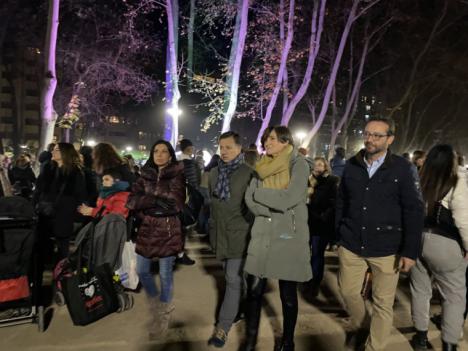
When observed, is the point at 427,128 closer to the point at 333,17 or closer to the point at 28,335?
the point at 333,17

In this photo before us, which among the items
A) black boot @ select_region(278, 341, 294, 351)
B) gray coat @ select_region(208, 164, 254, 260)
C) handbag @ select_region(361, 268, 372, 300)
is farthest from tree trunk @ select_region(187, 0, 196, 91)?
black boot @ select_region(278, 341, 294, 351)

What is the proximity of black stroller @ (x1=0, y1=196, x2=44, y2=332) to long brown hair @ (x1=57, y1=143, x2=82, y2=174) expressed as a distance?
1.15 metres

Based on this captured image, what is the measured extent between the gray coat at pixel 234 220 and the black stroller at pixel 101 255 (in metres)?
1.28

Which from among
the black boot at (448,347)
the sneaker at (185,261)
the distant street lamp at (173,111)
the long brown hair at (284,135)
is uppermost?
the distant street lamp at (173,111)

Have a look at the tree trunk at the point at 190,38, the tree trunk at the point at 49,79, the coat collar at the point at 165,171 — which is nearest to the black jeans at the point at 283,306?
the coat collar at the point at 165,171

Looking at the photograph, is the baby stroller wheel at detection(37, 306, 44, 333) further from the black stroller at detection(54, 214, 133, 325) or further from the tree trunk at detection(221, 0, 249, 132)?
the tree trunk at detection(221, 0, 249, 132)

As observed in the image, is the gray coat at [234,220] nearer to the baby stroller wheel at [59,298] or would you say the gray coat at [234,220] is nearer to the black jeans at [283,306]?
the black jeans at [283,306]

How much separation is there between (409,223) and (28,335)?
12.3 ft

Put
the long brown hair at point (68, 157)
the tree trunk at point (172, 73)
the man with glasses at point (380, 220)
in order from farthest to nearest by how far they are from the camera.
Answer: the tree trunk at point (172, 73) → the long brown hair at point (68, 157) → the man with glasses at point (380, 220)

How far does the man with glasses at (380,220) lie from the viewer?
3.24 metres

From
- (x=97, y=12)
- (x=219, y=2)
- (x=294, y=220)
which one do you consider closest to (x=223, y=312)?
(x=294, y=220)

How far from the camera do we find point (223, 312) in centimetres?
383

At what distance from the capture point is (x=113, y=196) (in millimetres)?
4594

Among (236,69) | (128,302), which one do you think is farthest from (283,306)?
(236,69)
